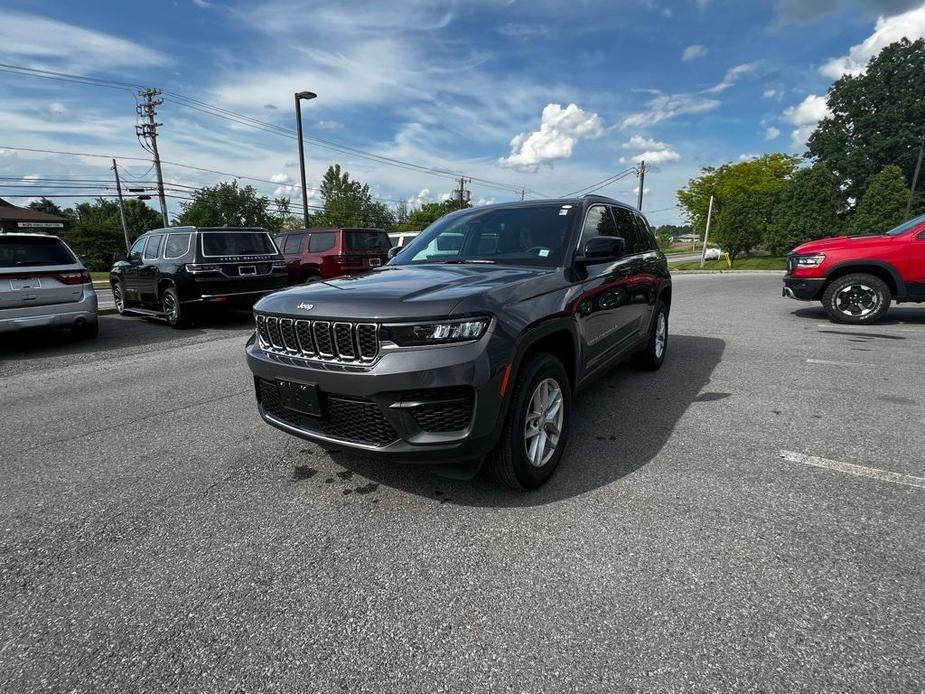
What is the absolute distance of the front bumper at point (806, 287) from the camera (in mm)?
8328

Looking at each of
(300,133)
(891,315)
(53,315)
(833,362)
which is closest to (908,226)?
(891,315)

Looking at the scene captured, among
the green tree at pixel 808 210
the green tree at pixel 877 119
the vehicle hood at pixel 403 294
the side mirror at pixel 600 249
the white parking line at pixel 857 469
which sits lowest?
the white parking line at pixel 857 469

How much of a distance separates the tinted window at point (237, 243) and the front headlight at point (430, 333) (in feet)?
25.8

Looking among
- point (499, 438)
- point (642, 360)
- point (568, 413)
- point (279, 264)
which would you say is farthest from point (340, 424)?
point (279, 264)

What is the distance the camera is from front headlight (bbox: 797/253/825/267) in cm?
820

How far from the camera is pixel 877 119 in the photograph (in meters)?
48.0

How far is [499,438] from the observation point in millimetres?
2490

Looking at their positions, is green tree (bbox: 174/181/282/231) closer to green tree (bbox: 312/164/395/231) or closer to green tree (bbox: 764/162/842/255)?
green tree (bbox: 312/164/395/231)

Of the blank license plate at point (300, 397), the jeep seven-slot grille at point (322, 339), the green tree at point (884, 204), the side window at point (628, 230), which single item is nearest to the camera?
the jeep seven-slot grille at point (322, 339)

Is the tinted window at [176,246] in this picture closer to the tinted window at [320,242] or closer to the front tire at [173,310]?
the front tire at [173,310]

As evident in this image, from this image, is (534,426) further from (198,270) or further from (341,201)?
(341,201)

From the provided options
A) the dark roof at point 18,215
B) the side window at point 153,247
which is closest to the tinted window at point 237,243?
the side window at point 153,247

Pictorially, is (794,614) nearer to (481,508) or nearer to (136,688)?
(481,508)

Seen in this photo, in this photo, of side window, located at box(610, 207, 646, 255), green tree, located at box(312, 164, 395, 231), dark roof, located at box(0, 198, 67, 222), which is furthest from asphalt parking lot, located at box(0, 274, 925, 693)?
dark roof, located at box(0, 198, 67, 222)
